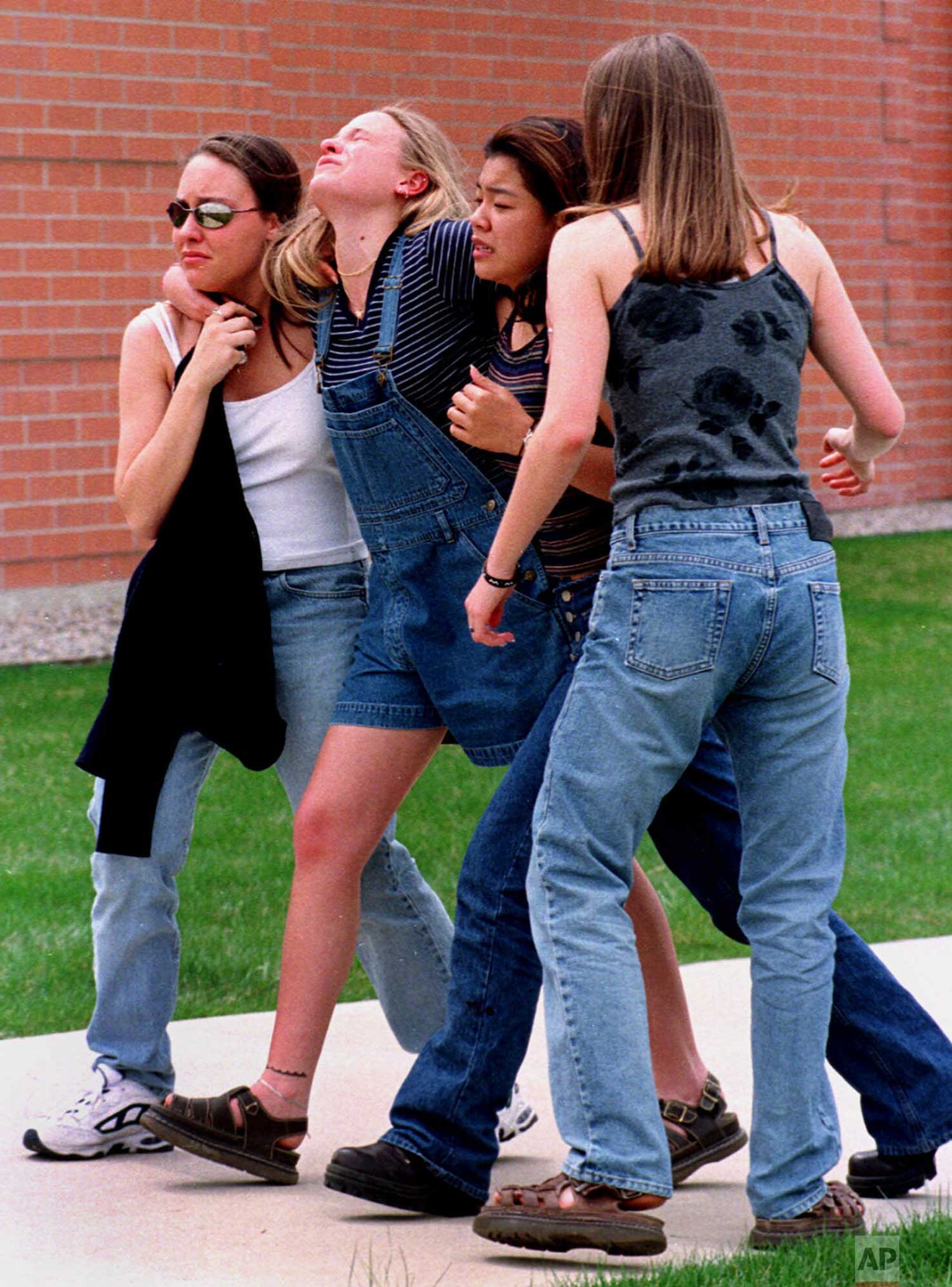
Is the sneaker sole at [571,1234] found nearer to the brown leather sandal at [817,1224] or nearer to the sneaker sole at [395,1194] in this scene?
the brown leather sandal at [817,1224]

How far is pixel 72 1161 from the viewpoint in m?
3.42

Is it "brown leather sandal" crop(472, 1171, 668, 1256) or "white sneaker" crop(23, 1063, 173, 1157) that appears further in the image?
"white sneaker" crop(23, 1063, 173, 1157)

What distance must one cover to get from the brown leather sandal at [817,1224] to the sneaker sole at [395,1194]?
19.1 inches

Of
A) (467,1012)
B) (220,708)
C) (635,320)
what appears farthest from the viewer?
(220,708)

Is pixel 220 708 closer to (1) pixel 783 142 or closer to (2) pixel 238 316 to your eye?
(2) pixel 238 316

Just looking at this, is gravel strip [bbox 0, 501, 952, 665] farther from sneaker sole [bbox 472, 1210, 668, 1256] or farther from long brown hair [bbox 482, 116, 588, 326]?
sneaker sole [bbox 472, 1210, 668, 1256]

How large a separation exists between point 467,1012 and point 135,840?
75cm

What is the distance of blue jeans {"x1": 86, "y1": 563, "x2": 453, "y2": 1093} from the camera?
3457 millimetres

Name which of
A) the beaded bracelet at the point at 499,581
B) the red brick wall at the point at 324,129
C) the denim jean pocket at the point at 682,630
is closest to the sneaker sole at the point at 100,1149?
the beaded bracelet at the point at 499,581

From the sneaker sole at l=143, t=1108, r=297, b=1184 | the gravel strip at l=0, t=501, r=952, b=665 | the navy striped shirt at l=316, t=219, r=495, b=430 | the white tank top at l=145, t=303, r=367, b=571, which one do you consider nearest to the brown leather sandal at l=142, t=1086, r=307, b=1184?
the sneaker sole at l=143, t=1108, r=297, b=1184

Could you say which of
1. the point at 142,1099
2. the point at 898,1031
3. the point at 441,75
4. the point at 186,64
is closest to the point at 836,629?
the point at 898,1031

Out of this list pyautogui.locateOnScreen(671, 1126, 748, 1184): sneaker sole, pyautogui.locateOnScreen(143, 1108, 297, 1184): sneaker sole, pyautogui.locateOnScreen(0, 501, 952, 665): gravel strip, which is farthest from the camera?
pyautogui.locateOnScreen(0, 501, 952, 665): gravel strip

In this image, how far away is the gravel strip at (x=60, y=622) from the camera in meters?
9.07

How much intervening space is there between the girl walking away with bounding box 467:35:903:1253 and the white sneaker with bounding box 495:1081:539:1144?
70cm
